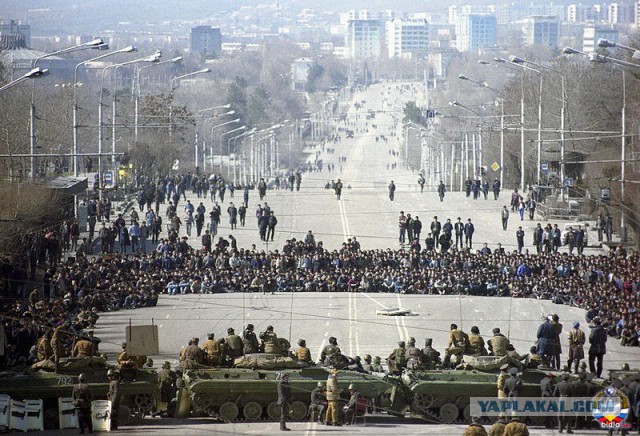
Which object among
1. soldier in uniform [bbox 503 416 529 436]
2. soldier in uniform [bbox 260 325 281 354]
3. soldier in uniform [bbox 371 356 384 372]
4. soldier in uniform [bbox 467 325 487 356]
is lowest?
soldier in uniform [bbox 371 356 384 372]

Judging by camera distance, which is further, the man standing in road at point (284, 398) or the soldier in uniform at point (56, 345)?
the soldier in uniform at point (56, 345)

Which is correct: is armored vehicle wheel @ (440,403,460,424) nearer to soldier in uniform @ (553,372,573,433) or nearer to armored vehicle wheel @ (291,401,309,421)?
soldier in uniform @ (553,372,573,433)

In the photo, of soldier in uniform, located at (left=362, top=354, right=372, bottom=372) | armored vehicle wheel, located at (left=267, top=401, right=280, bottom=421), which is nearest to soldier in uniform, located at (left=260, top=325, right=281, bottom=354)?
armored vehicle wheel, located at (left=267, top=401, right=280, bottom=421)

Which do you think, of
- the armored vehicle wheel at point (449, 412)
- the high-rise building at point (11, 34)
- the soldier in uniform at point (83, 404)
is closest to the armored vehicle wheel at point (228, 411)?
the soldier in uniform at point (83, 404)

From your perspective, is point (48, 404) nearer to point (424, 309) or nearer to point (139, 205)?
point (424, 309)

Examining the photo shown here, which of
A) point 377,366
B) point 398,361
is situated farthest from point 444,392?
point 377,366

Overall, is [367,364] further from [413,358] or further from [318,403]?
[318,403]

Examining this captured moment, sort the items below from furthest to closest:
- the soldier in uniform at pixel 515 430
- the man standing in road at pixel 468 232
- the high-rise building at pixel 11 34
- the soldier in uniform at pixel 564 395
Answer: the high-rise building at pixel 11 34 < the man standing in road at pixel 468 232 < the soldier in uniform at pixel 564 395 < the soldier in uniform at pixel 515 430

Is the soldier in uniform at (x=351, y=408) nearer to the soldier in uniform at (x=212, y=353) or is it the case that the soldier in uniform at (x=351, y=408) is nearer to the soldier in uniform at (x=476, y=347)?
the soldier in uniform at (x=212, y=353)
